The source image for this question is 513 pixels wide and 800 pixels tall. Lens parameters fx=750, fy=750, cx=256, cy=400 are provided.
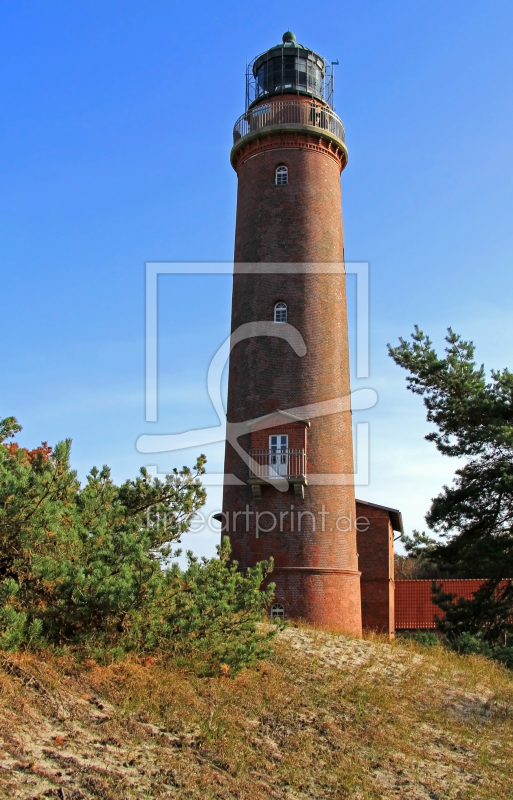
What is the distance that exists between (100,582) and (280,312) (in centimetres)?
1086

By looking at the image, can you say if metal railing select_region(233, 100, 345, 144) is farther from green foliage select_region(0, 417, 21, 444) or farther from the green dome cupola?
green foliage select_region(0, 417, 21, 444)

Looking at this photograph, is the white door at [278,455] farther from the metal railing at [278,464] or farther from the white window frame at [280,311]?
the white window frame at [280,311]

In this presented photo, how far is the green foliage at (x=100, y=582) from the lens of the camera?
862 cm

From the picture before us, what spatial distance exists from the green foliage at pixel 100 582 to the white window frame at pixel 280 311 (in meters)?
8.50

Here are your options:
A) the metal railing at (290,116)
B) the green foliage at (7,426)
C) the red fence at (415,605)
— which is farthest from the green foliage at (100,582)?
the red fence at (415,605)

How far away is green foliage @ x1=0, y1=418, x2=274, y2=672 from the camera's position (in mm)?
8625

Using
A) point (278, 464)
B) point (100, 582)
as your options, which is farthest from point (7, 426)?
point (278, 464)

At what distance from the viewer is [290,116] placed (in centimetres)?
1948

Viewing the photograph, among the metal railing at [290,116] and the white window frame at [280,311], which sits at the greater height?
the metal railing at [290,116]

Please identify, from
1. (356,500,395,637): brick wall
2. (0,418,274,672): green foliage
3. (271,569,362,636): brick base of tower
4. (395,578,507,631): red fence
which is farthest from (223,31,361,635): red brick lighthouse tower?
(395,578,507,631): red fence

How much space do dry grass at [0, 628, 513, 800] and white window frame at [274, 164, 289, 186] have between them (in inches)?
474

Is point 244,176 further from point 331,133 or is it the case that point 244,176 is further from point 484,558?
point 484,558

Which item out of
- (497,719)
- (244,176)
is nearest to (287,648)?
(497,719)

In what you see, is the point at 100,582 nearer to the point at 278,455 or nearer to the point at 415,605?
the point at 278,455
